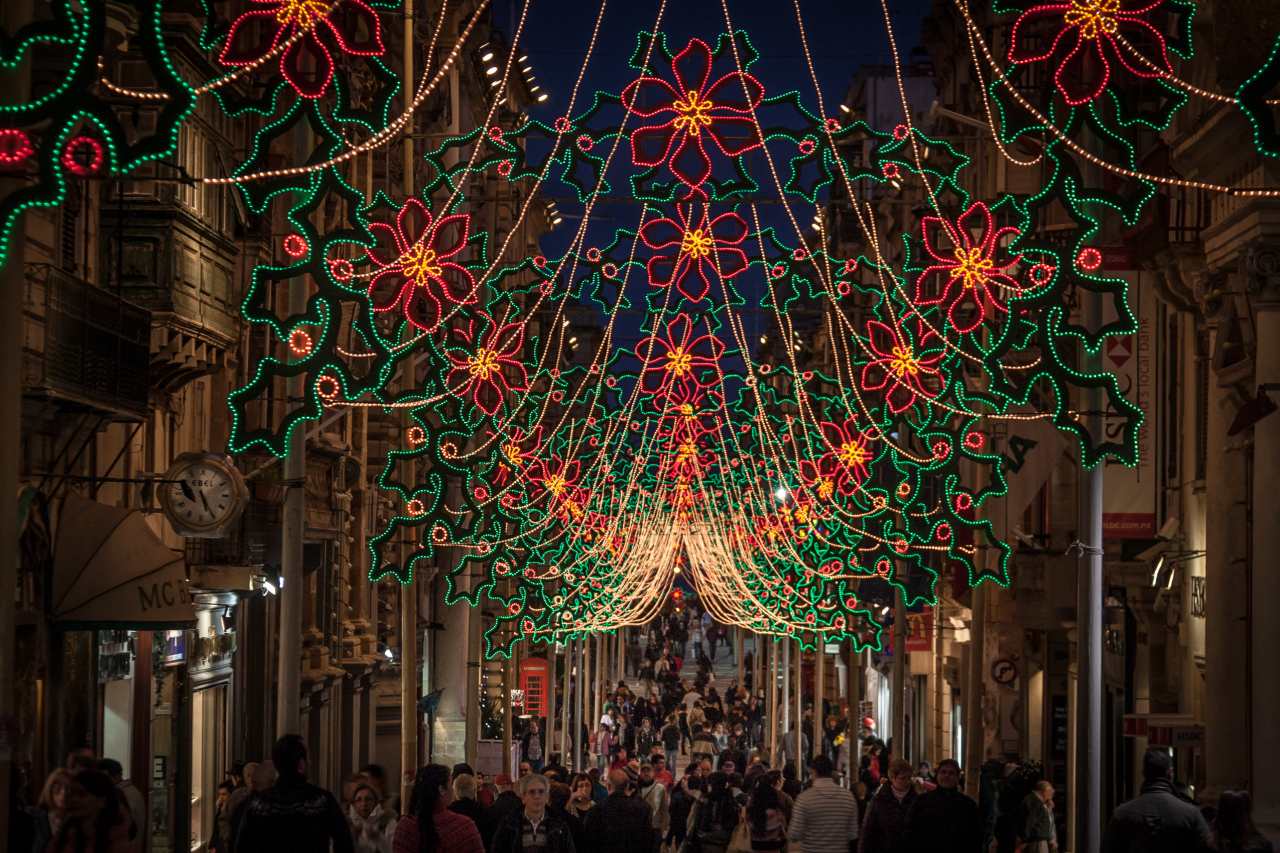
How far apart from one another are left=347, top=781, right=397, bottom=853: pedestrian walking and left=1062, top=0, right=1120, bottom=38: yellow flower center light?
7.50 metres

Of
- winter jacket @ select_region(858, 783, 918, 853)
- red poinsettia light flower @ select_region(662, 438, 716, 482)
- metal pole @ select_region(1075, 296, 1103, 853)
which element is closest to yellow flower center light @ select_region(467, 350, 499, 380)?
winter jacket @ select_region(858, 783, 918, 853)

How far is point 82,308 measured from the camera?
848 inches

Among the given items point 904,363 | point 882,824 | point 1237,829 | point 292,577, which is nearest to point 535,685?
point 904,363

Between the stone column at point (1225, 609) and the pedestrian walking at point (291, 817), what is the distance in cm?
1254

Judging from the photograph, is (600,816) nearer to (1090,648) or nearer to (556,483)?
(1090,648)

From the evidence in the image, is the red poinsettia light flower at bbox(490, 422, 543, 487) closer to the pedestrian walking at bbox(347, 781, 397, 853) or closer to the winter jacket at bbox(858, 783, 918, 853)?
the winter jacket at bbox(858, 783, 918, 853)

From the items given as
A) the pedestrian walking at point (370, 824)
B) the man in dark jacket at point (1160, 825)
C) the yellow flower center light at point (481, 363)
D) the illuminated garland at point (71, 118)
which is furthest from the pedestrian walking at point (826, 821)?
the illuminated garland at point (71, 118)

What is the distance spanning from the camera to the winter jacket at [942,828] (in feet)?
59.6

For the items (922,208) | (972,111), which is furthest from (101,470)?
(972,111)

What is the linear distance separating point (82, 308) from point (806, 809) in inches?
311

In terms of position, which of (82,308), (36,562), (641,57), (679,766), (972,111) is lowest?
(679,766)

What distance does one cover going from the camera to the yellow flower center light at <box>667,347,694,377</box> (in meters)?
28.6

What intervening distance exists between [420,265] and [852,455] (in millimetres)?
12903

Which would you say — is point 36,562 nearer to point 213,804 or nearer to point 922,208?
point 213,804
